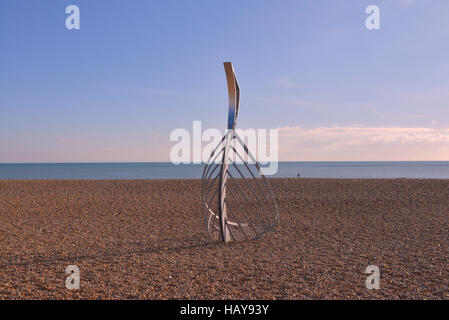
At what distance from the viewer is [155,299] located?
5.12 meters

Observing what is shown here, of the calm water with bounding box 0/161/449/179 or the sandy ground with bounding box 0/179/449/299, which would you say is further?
the calm water with bounding box 0/161/449/179

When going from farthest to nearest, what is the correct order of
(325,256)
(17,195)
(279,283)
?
(17,195), (325,256), (279,283)

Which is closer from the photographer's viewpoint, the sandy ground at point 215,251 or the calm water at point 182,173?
the sandy ground at point 215,251

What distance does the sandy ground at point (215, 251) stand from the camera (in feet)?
18.1

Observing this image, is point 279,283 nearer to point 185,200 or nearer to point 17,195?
point 185,200

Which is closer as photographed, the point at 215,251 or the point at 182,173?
the point at 215,251

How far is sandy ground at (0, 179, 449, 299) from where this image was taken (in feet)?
18.1

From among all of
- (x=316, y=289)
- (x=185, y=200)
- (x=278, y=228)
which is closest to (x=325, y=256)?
(x=316, y=289)

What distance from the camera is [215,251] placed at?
7.77 meters
